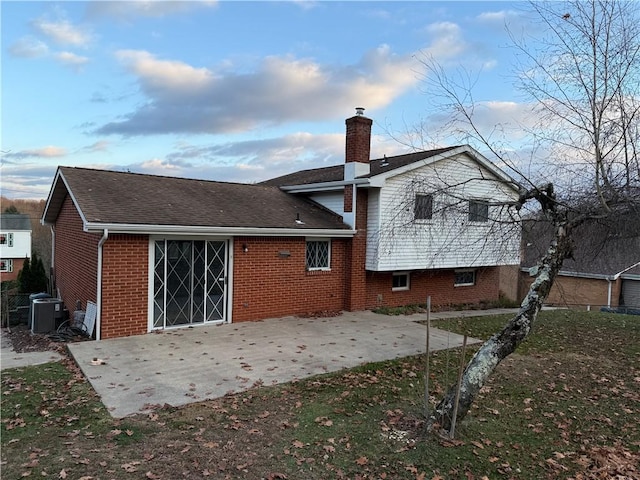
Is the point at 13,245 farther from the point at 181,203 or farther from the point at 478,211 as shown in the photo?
the point at 478,211

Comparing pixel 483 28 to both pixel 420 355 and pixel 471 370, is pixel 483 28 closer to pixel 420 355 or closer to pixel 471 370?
pixel 471 370

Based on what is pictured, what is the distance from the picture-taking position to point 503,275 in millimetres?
22391

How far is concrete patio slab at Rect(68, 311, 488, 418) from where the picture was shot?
6.09m

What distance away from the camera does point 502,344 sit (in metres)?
4.96

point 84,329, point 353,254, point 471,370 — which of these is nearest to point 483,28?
point 471,370

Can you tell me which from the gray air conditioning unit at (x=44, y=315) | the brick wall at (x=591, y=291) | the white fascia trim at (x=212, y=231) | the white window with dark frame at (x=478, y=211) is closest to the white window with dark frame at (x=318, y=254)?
the white fascia trim at (x=212, y=231)

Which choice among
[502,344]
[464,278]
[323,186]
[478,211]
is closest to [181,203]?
[323,186]

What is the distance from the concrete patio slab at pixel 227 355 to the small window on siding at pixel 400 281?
299cm

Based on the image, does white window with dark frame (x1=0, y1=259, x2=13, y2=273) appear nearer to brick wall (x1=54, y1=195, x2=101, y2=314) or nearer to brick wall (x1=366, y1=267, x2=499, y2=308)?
brick wall (x1=54, y1=195, x2=101, y2=314)

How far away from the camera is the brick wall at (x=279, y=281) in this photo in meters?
11.0

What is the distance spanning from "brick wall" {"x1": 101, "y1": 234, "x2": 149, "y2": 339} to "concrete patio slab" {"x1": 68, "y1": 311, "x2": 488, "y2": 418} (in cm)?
33

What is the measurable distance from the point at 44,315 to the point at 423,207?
8.80 m

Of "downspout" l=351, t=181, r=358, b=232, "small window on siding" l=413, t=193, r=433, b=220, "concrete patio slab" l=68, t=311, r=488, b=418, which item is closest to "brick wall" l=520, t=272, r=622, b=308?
"downspout" l=351, t=181, r=358, b=232

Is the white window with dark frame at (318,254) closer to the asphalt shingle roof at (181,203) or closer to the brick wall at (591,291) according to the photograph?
the asphalt shingle roof at (181,203)
